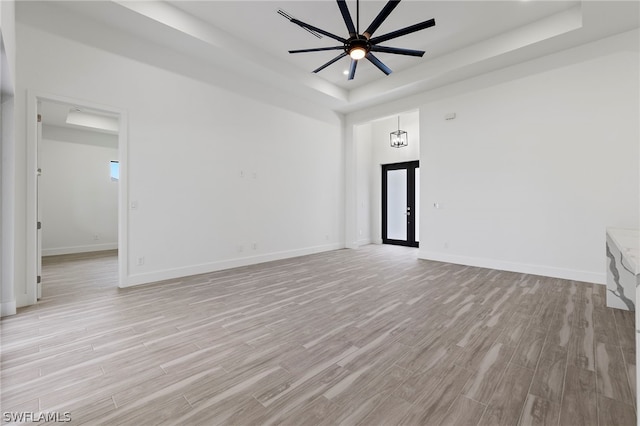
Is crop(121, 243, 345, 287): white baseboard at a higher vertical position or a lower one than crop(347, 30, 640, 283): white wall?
lower

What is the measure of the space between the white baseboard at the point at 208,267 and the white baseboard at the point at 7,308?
3.75 ft

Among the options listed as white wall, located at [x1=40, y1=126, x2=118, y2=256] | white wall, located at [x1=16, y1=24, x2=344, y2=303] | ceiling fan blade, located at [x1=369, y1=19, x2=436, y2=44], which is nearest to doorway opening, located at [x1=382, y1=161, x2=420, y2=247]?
white wall, located at [x1=16, y1=24, x2=344, y2=303]

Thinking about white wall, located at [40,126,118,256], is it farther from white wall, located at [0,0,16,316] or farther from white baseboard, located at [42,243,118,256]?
white wall, located at [0,0,16,316]

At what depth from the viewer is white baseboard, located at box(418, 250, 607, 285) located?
4.26 meters

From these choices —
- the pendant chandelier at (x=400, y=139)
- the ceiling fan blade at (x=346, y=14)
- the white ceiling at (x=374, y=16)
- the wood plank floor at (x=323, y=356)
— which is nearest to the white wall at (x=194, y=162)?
the wood plank floor at (x=323, y=356)

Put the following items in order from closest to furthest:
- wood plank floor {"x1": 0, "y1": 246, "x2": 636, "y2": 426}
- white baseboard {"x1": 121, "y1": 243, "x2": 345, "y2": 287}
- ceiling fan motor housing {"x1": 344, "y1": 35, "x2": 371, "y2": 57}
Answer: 1. wood plank floor {"x1": 0, "y1": 246, "x2": 636, "y2": 426}
2. ceiling fan motor housing {"x1": 344, "y1": 35, "x2": 371, "y2": 57}
3. white baseboard {"x1": 121, "y1": 243, "x2": 345, "y2": 287}

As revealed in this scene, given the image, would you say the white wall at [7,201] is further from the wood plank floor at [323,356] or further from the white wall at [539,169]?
the white wall at [539,169]

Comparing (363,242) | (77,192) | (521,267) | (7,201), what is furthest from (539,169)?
(77,192)

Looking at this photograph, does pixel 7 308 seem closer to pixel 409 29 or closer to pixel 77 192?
pixel 77 192

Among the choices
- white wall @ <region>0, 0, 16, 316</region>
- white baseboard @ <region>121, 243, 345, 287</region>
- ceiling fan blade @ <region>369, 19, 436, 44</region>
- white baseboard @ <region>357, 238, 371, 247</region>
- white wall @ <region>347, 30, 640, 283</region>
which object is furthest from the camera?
white baseboard @ <region>357, 238, 371, 247</region>

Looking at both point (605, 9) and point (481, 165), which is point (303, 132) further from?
point (605, 9)

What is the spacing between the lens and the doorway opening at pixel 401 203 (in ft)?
26.3

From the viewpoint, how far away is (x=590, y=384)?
1.86 meters

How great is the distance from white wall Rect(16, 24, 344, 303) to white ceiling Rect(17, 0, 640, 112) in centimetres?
51
